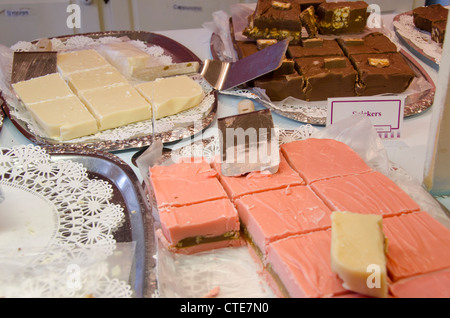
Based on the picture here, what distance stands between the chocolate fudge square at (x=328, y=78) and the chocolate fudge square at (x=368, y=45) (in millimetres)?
173

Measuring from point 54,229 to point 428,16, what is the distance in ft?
8.23

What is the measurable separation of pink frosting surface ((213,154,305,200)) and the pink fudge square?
85 millimetres

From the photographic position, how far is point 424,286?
1.29 meters

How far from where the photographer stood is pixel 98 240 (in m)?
1.57

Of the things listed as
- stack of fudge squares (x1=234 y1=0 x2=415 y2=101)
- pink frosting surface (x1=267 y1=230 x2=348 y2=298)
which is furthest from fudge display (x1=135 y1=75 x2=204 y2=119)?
pink frosting surface (x1=267 y1=230 x2=348 y2=298)

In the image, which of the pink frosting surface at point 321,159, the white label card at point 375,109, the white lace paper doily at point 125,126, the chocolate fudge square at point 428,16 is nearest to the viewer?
the pink frosting surface at point 321,159

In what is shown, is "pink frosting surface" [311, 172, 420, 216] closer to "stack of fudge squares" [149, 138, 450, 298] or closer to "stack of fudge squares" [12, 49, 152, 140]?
"stack of fudge squares" [149, 138, 450, 298]

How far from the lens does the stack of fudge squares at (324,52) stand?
2400 mm

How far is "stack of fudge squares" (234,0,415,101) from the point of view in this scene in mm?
2400

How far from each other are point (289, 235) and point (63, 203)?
32.7 inches

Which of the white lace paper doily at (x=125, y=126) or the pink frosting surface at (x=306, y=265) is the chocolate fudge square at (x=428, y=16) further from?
the pink frosting surface at (x=306, y=265)

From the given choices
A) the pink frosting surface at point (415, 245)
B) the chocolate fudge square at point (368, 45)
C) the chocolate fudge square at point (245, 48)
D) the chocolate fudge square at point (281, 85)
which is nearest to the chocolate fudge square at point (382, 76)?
the chocolate fudge square at point (368, 45)

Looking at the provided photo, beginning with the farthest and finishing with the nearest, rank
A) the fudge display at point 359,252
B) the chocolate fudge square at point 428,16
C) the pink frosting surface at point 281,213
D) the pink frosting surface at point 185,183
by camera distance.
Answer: the chocolate fudge square at point 428,16 < the pink frosting surface at point 185,183 < the pink frosting surface at point 281,213 < the fudge display at point 359,252

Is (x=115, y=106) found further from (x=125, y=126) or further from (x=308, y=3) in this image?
(x=308, y=3)
